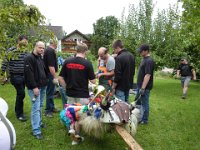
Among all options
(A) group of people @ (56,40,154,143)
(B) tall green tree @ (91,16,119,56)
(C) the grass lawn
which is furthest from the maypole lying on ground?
(B) tall green tree @ (91,16,119,56)

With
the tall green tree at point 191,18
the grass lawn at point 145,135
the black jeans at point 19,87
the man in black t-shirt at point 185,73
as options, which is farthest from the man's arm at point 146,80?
the man in black t-shirt at point 185,73

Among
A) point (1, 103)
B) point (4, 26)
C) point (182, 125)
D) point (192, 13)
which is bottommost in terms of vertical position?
point (182, 125)

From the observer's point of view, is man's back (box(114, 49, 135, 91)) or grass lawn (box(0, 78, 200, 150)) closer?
grass lawn (box(0, 78, 200, 150))

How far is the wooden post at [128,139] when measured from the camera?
4230 mm

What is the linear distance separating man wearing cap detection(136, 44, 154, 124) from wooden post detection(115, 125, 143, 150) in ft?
7.27

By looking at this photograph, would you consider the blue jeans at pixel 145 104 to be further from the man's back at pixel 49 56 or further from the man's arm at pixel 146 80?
the man's back at pixel 49 56

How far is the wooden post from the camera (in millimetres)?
4230

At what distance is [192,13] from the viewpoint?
7.36 metres

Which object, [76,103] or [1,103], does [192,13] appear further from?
[1,103]

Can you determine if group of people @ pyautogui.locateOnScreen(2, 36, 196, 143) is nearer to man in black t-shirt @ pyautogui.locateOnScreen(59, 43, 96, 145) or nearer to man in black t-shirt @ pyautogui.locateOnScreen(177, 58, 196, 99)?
man in black t-shirt @ pyautogui.locateOnScreen(59, 43, 96, 145)

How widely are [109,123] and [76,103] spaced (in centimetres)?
108

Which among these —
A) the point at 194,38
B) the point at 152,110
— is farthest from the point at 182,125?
the point at 194,38

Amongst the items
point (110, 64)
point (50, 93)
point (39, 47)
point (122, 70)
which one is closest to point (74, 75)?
point (39, 47)

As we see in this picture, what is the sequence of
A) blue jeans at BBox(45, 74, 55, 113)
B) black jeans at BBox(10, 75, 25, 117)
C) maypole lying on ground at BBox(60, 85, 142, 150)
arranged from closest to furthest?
maypole lying on ground at BBox(60, 85, 142, 150) < black jeans at BBox(10, 75, 25, 117) < blue jeans at BBox(45, 74, 55, 113)
